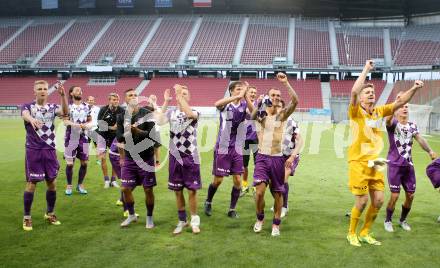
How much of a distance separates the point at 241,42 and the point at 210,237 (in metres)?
47.8

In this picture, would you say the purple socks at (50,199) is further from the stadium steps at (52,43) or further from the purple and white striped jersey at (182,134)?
the stadium steps at (52,43)

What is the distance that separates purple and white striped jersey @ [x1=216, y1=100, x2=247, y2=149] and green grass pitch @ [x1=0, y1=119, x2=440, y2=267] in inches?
55.5

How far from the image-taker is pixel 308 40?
52062 mm

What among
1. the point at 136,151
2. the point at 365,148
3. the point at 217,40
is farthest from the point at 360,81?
the point at 217,40

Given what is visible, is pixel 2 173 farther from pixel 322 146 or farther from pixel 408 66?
pixel 408 66

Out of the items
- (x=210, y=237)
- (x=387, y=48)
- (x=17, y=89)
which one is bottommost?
(x=210, y=237)

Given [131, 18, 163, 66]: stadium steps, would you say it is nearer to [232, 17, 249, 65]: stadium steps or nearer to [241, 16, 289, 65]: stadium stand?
[232, 17, 249, 65]: stadium steps

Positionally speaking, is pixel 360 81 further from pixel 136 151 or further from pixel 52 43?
pixel 52 43

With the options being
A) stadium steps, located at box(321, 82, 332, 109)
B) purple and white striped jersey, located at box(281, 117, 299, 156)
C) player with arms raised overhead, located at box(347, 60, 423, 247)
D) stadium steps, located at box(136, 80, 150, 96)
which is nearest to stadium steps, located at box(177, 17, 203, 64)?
stadium steps, located at box(136, 80, 150, 96)

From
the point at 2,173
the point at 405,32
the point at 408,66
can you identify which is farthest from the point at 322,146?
the point at 405,32

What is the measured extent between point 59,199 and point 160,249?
164 inches

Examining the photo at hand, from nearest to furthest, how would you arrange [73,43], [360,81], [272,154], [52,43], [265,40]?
[360,81], [272,154], [265,40], [73,43], [52,43]

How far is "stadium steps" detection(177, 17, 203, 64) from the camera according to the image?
2001 inches

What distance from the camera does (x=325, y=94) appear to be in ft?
150
